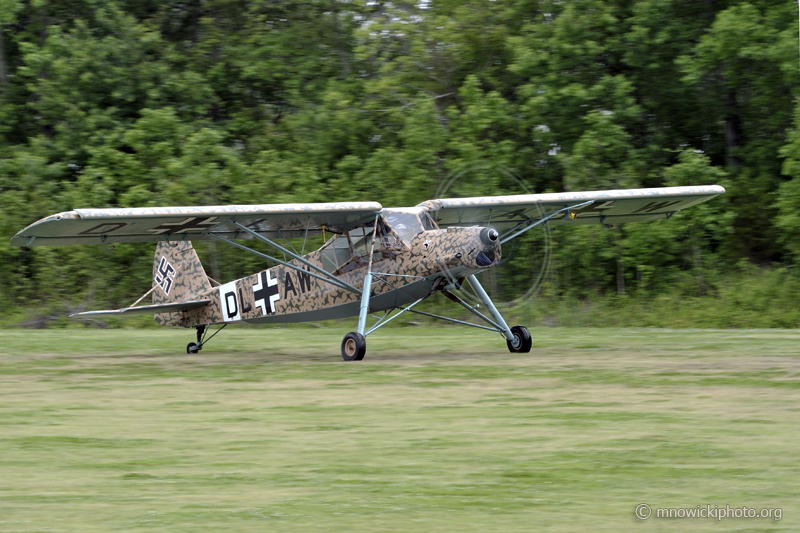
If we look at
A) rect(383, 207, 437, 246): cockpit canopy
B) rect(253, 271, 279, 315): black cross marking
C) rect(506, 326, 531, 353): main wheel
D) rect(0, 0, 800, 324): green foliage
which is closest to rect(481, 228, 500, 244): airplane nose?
rect(383, 207, 437, 246): cockpit canopy

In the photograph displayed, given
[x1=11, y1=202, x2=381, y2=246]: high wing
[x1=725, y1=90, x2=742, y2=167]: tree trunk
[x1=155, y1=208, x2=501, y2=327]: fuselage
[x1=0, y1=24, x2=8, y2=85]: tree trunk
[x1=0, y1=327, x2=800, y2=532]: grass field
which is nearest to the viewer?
[x1=0, y1=327, x2=800, y2=532]: grass field

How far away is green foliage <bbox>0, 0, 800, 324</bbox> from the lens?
25641 mm

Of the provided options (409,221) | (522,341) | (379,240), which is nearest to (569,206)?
(522,341)

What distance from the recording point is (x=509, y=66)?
97.3 feet

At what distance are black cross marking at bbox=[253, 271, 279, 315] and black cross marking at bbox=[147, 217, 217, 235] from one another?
183 cm

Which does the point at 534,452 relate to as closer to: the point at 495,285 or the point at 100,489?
the point at 100,489

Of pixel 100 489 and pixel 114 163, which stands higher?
pixel 114 163

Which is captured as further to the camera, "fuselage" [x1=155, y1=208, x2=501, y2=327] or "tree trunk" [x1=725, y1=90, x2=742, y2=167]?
"tree trunk" [x1=725, y1=90, x2=742, y2=167]

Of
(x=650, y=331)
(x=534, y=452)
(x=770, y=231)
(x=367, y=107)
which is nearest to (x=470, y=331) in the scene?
(x=650, y=331)

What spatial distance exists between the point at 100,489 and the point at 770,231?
2349cm

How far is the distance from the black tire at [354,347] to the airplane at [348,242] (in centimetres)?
2

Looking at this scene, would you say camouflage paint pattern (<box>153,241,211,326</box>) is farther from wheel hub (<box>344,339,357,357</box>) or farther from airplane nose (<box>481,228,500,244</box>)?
airplane nose (<box>481,228,500,244</box>)

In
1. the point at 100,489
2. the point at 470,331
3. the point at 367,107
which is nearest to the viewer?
the point at 100,489

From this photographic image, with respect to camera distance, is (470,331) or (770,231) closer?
(470,331)
